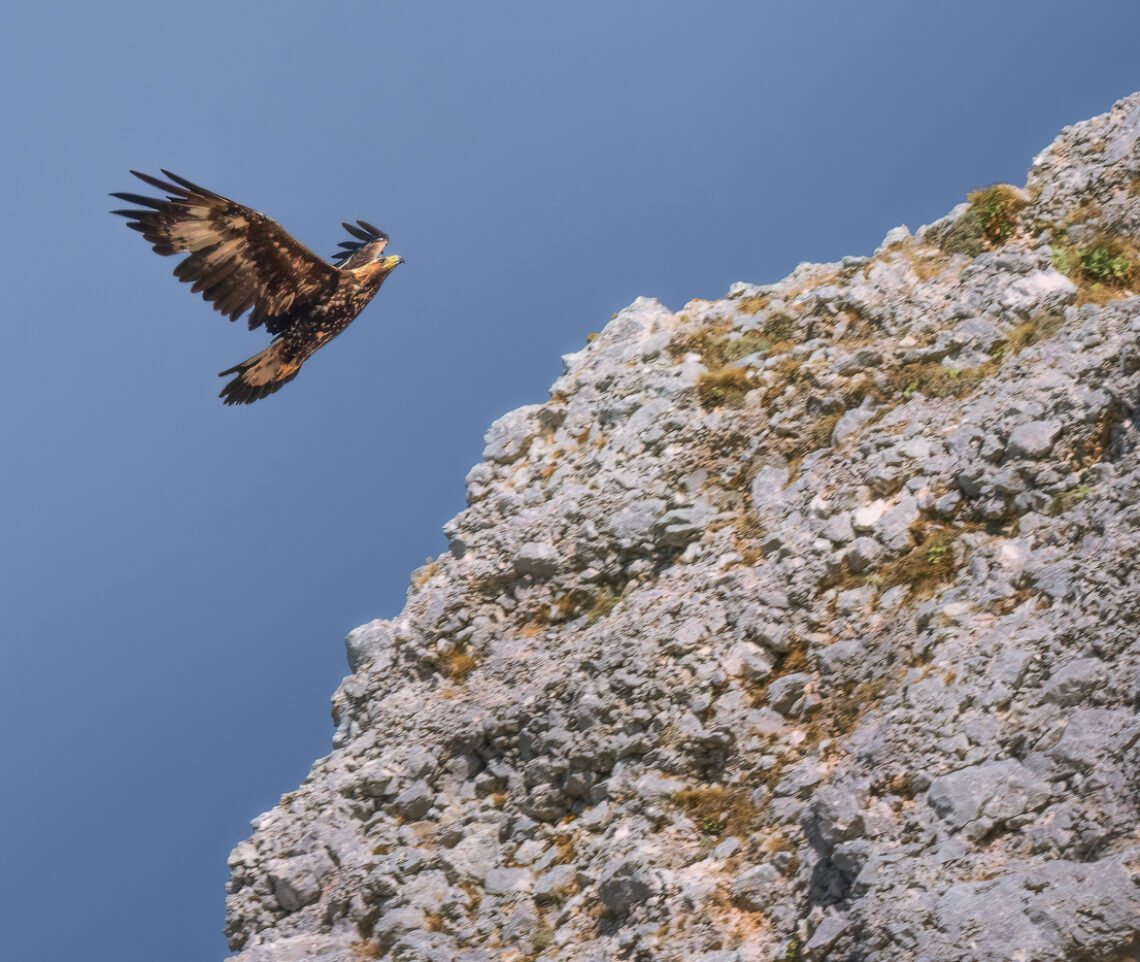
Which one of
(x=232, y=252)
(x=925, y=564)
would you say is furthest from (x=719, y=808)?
(x=232, y=252)

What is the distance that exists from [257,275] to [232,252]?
475 mm

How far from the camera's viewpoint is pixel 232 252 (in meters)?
13.6

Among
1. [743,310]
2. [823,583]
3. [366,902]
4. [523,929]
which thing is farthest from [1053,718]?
[743,310]

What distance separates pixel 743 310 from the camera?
→ 58.7 feet

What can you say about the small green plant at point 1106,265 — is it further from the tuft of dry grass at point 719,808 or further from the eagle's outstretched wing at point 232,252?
the eagle's outstretched wing at point 232,252

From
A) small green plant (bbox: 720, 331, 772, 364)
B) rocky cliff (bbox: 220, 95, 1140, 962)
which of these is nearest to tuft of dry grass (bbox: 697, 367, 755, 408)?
rocky cliff (bbox: 220, 95, 1140, 962)

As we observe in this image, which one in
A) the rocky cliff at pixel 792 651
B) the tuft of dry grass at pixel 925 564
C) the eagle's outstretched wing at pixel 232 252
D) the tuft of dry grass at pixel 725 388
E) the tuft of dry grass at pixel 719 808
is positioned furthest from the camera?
the tuft of dry grass at pixel 725 388

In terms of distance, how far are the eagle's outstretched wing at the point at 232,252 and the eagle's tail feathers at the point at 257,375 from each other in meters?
0.41

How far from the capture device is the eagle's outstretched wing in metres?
13.1

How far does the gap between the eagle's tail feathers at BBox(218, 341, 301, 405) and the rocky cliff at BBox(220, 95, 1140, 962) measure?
397 centimetres

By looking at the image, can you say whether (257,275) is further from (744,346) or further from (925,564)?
(925,564)

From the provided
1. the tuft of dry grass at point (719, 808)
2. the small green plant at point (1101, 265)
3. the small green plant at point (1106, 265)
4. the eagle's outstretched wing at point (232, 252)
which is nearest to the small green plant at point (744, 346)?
the small green plant at point (1101, 265)

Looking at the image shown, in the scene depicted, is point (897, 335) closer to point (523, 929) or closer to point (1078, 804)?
point (1078, 804)

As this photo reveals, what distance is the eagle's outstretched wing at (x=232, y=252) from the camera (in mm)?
13070
